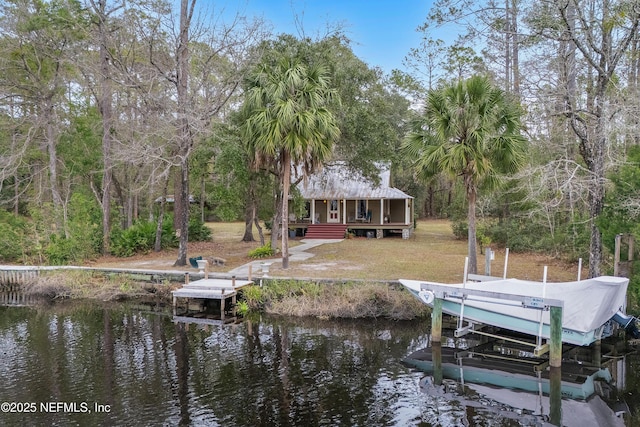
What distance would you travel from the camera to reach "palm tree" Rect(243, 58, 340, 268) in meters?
15.3

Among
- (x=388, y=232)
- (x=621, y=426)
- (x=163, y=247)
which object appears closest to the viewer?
(x=621, y=426)

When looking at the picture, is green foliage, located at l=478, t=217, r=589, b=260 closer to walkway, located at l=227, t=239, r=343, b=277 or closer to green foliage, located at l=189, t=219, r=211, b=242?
walkway, located at l=227, t=239, r=343, b=277

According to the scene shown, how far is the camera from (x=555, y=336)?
29.6ft

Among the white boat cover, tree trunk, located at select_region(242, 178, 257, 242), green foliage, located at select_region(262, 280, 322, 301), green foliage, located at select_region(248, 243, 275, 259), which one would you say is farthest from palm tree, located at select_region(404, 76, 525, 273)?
green foliage, located at select_region(248, 243, 275, 259)

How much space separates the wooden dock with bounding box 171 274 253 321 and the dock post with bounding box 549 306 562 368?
27.8 ft

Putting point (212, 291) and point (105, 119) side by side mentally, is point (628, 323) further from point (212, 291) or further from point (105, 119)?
point (105, 119)

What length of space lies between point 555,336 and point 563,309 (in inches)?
29.6

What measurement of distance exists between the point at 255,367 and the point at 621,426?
6.38 meters

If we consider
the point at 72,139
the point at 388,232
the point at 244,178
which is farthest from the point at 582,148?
the point at 72,139

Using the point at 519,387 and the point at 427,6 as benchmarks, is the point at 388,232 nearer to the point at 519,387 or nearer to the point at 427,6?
the point at 427,6

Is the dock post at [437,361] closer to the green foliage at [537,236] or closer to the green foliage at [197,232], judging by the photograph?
the green foliage at [537,236]

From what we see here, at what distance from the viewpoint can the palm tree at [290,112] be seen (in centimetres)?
1531

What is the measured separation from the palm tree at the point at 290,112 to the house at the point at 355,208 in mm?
11227

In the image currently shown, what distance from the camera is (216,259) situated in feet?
58.9
